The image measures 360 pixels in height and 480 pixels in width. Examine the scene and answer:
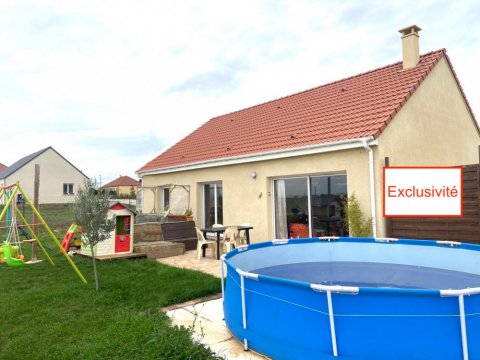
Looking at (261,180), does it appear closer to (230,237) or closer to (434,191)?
(230,237)

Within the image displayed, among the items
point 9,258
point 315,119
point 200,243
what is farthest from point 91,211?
point 315,119

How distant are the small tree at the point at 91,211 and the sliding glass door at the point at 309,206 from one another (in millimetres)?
6493

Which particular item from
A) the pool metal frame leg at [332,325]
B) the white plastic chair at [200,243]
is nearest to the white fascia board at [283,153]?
the white plastic chair at [200,243]

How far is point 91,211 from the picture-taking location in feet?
25.5

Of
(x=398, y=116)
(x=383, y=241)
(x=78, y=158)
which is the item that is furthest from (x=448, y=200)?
(x=78, y=158)

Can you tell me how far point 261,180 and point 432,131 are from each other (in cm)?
645

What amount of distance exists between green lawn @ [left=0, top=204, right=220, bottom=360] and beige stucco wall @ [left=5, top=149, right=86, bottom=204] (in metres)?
37.8

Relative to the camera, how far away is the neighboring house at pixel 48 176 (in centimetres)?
4331

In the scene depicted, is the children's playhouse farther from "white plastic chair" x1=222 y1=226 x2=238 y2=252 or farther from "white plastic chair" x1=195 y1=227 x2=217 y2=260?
"white plastic chair" x1=222 y1=226 x2=238 y2=252

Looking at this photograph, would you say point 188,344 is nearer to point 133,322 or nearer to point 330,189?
point 133,322

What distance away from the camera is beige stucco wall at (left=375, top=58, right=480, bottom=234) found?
10289 millimetres

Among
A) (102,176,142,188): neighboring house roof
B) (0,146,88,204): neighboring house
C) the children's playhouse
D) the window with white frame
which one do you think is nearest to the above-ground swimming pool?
the children's playhouse

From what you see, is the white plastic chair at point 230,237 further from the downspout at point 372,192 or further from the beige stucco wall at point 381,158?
the downspout at point 372,192

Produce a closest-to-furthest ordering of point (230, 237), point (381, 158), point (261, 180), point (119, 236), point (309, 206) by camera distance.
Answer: point (381, 158) → point (230, 237) → point (309, 206) → point (119, 236) → point (261, 180)
